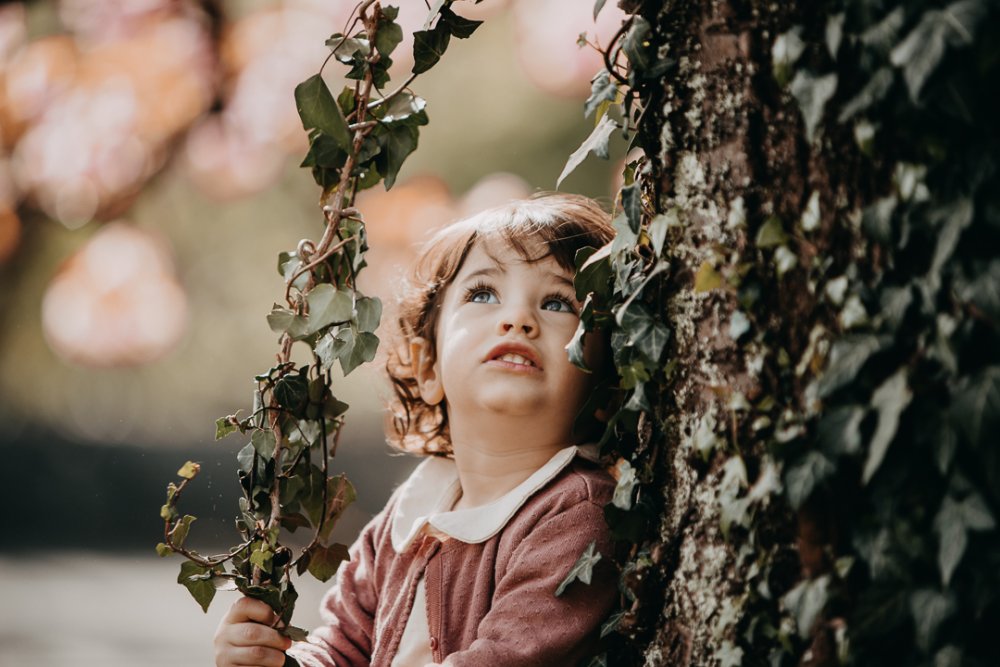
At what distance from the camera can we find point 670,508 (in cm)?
105

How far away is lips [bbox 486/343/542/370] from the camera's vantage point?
134 centimetres

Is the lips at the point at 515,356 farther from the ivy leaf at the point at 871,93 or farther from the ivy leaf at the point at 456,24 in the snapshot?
the ivy leaf at the point at 871,93

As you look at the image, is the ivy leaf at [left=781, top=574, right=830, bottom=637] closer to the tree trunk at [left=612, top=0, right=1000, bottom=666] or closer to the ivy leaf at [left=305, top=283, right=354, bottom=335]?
the tree trunk at [left=612, top=0, right=1000, bottom=666]

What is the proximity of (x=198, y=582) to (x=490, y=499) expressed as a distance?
41 centimetres

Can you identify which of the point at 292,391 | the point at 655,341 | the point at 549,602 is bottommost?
the point at 549,602

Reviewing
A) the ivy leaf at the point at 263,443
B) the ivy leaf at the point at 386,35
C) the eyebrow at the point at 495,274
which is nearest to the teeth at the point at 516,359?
the eyebrow at the point at 495,274

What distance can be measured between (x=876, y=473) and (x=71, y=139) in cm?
289

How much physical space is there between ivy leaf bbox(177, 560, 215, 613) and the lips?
477 millimetres

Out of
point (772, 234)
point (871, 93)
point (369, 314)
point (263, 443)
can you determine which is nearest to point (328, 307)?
point (369, 314)

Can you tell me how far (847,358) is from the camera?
2.71 feet

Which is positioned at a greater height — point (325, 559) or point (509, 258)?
point (509, 258)

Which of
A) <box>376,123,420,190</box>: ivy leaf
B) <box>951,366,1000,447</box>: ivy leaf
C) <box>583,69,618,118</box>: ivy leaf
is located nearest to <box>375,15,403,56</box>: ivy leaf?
<box>376,123,420,190</box>: ivy leaf

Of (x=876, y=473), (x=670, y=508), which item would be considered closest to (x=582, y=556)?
(x=670, y=508)

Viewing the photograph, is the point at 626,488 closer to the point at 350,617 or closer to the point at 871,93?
the point at 871,93
